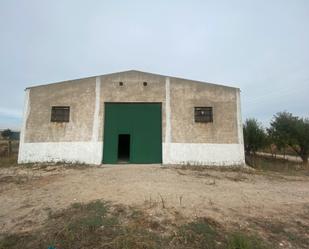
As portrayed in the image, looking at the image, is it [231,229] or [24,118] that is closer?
[231,229]

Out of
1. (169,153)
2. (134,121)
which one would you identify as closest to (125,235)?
(169,153)

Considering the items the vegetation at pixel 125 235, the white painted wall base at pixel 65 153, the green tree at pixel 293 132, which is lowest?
the vegetation at pixel 125 235

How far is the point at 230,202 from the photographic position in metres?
5.98

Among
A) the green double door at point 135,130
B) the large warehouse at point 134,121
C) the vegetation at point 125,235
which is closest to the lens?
the vegetation at point 125,235

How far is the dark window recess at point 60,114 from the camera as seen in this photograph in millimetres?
13891

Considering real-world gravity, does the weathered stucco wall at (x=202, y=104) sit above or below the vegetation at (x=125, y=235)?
above

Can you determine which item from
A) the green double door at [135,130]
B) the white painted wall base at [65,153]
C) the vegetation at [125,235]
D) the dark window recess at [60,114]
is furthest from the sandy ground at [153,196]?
the dark window recess at [60,114]

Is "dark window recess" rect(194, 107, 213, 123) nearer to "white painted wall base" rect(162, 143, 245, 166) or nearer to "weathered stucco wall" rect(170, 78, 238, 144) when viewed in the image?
"weathered stucco wall" rect(170, 78, 238, 144)

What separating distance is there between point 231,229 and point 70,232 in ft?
10.7

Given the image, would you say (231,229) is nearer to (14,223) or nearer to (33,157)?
(14,223)

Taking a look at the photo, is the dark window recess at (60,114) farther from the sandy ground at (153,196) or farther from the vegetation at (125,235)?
the vegetation at (125,235)

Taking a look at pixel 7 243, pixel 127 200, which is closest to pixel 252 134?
pixel 127 200

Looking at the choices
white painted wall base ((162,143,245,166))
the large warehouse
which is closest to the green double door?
the large warehouse

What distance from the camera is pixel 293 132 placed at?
18.4m
